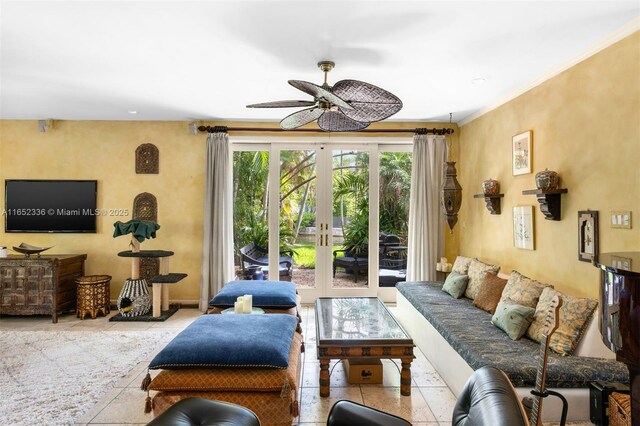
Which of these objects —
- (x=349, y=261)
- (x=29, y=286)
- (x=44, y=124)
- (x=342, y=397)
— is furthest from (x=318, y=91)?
(x=44, y=124)

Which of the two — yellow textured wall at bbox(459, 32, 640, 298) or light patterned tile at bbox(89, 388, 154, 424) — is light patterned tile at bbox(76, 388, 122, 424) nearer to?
light patterned tile at bbox(89, 388, 154, 424)

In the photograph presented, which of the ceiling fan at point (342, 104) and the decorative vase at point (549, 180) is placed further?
the decorative vase at point (549, 180)

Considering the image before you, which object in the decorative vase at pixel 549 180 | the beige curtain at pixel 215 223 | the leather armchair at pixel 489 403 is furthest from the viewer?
the beige curtain at pixel 215 223

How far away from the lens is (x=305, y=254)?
5320 mm

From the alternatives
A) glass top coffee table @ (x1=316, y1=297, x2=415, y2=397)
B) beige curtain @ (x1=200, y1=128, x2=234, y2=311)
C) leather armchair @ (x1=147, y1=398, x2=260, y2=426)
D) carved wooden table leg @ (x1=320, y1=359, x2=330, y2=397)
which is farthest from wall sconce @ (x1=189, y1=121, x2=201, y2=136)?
leather armchair @ (x1=147, y1=398, x2=260, y2=426)

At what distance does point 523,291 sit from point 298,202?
10.2 ft

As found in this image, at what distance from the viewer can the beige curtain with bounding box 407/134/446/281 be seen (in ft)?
16.5

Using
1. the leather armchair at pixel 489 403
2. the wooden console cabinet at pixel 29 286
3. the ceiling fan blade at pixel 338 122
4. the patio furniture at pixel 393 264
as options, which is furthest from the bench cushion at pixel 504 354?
the wooden console cabinet at pixel 29 286

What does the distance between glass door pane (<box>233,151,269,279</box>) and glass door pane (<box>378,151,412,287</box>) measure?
1.68m

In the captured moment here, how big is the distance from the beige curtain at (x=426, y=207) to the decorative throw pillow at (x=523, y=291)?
1.71 m

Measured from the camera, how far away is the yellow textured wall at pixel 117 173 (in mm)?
5105

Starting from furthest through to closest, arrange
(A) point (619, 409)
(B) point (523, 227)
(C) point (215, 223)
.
→ (C) point (215, 223), (B) point (523, 227), (A) point (619, 409)

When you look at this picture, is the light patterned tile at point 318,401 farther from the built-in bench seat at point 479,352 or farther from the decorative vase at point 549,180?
the decorative vase at point 549,180

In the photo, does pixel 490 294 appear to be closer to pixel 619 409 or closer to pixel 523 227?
pixel 523 227
